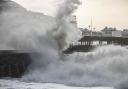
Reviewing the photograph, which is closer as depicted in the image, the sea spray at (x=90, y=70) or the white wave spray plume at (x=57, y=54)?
the sea spray at (x=90, y=70)

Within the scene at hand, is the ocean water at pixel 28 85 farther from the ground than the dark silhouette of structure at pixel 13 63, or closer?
closer

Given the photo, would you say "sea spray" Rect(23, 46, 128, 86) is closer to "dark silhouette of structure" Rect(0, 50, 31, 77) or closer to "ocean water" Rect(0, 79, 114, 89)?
"ocean water" Rect(0, 79, 114, 89)

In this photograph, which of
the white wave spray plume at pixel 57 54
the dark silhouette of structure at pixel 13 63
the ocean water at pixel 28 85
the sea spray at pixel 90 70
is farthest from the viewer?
the dark silhouette of structure at pixel 13 63

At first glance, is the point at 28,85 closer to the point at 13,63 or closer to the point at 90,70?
the point at 90,70

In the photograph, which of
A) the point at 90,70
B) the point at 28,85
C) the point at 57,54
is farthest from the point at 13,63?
the point at 90,70

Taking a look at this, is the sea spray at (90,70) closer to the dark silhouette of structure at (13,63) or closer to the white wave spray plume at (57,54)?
the white wave spray plume at (57,54)

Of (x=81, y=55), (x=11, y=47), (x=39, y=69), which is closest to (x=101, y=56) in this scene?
(x=81, y=55)

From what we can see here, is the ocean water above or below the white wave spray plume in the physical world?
below

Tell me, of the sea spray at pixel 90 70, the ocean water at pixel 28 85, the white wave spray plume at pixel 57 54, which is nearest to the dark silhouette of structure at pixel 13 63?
the white wave spray plume at pixel 57 54

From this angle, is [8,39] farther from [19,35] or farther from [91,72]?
[91,72]

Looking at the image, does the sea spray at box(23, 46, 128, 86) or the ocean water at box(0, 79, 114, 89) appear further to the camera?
the sea spray at box(23, 46, 128, 86)

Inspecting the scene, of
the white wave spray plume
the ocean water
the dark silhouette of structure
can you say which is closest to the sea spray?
the white wave spray plume

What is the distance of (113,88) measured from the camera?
92.1 feet

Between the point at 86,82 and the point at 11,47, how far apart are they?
532 inches
